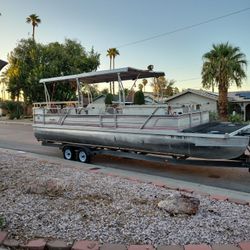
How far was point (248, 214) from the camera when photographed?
4.55 m

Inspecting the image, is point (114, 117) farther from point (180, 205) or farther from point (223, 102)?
point (223, 102)

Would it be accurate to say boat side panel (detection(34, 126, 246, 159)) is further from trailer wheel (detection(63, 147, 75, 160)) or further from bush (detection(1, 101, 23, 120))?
bush (detection(1, 101, 23, 120))

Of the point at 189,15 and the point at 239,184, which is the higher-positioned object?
the point at 189,15

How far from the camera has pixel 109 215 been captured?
451 cm

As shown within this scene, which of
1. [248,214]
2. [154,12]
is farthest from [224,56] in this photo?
[248,214]

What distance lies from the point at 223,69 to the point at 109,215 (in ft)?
74.3

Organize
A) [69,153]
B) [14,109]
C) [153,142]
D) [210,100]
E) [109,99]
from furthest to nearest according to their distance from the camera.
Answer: [14,109] < [210,100] < [69,153] < [109,99] < [153,142]

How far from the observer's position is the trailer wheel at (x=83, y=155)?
10320mm

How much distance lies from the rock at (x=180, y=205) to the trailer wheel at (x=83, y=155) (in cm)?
578

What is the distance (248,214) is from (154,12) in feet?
64.0

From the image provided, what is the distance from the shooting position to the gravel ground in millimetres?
3875

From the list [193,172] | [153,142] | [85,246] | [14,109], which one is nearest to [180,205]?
[85,246]

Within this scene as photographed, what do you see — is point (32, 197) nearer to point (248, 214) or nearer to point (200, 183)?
point (248, 214)

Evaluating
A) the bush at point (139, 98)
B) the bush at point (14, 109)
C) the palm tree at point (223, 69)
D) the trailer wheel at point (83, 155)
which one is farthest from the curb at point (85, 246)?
the bush at point (14, 109)
